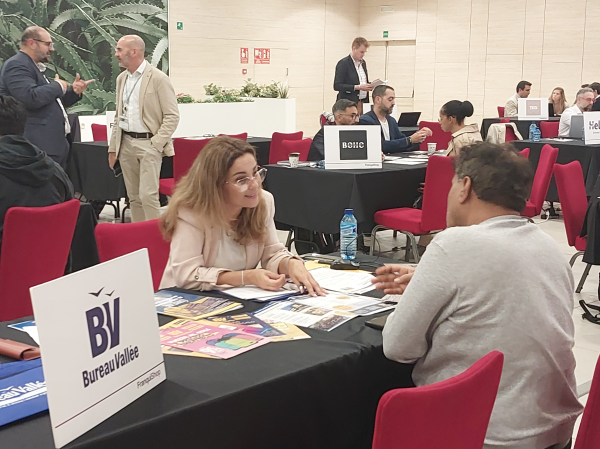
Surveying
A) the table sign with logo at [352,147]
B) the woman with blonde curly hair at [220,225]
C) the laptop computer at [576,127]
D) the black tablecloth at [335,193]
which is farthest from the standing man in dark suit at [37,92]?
the laptop computer at [576,127]

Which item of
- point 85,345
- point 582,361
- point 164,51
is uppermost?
point 164,51

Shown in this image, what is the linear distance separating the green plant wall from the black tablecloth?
6.39 m

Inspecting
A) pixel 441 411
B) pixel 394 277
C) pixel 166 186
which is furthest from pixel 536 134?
pixel 441 411

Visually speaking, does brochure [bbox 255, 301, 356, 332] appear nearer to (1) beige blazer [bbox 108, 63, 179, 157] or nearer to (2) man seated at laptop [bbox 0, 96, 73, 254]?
(2) man seated at laptop [bbox 0, 96, 73, 254]

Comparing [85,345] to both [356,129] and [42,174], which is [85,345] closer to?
[42,174]

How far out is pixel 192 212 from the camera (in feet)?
8.25

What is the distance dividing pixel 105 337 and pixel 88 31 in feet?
34.8

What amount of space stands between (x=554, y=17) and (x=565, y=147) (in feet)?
21.9

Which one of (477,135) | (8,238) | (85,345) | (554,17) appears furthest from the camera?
(554,17)

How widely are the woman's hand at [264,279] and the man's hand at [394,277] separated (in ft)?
1.02

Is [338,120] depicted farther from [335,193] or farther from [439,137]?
[439,137]

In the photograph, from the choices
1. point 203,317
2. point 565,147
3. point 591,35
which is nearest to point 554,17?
point 591,35

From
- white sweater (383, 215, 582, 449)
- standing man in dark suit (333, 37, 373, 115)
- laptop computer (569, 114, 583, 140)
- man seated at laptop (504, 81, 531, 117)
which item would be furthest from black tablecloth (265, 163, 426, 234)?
man seated at laptop (504, 81, 531, 117)

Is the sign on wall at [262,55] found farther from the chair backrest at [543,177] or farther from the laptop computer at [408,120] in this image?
the chair backrest at [543,177]
